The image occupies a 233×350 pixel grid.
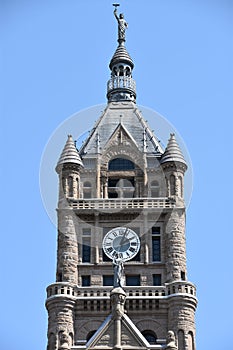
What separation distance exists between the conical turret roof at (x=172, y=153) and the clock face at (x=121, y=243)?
21.0 ft

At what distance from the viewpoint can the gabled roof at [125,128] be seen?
83.7 meters

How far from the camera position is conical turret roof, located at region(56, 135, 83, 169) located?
80.9 m

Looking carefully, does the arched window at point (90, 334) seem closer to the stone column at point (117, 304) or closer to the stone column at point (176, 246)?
the stone column at point (117, 304)

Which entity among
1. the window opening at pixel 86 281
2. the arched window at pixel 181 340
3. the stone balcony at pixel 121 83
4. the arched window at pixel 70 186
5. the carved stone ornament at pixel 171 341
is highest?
the stone balcony at pixel 121 83

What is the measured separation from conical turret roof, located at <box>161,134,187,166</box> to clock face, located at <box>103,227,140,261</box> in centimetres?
639

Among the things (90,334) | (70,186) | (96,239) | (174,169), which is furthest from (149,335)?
(174,169)

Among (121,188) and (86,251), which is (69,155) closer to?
(121,188)

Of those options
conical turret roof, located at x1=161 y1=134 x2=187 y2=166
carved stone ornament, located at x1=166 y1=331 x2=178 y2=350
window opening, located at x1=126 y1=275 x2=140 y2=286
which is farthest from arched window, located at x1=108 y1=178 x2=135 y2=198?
carved stone ornament, located at x1=166 y1=331 x2=178 y2=350

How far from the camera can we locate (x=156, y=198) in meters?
78.5

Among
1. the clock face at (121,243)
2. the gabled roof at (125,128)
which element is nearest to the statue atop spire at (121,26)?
the gabled roof at (125,128)

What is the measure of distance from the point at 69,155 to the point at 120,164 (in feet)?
13.0

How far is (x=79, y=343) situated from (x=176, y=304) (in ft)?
22.1

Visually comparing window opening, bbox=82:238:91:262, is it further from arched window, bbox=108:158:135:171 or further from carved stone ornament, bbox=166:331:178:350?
carved stone ornament, bbox=166:331:178:350

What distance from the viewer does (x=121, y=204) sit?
78.4 m
